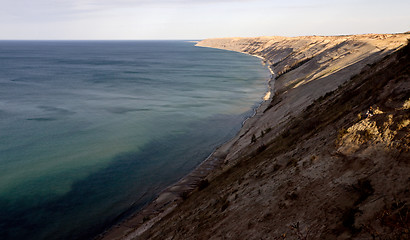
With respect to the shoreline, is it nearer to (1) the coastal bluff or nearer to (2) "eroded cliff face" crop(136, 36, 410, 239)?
(1) the coastal bluff

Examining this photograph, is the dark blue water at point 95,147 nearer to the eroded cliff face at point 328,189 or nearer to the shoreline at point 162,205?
the shoreline at point 162,205

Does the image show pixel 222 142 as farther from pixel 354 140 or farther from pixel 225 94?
pixel 225 94

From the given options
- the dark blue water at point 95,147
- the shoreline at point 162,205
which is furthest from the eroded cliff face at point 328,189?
the dark blue water at point 95,147

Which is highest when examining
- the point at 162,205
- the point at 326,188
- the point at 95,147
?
the point at 326,188

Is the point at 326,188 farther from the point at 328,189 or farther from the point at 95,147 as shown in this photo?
the point at 95,147

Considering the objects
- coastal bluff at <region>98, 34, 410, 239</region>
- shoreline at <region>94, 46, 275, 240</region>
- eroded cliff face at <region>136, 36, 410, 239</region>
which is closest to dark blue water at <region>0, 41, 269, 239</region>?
shoreline at <region>94, 46, 275, 240</region>

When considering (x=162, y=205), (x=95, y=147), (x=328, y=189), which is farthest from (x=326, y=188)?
(x=95, y=147)

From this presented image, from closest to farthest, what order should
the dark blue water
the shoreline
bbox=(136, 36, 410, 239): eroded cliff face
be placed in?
1. bbox=(136, 36, 410, 239): eroded cliff face
2. the shoreline
3. the dark blue water

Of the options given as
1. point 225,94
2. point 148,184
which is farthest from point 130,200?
point 225,94
